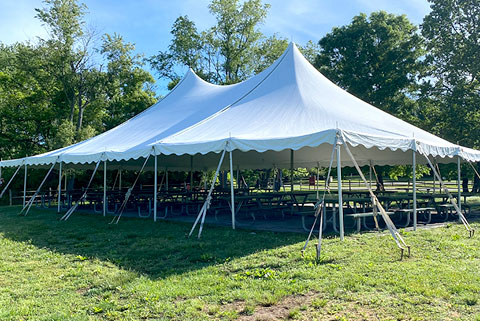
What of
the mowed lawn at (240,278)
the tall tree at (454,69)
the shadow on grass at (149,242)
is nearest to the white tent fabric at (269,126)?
the shadow on grass at (149,242)

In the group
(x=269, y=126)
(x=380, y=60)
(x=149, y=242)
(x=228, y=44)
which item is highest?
(x=228, y=44)

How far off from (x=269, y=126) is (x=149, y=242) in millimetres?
3284

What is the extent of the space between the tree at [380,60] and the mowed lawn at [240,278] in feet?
43.3

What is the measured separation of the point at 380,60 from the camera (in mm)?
19703

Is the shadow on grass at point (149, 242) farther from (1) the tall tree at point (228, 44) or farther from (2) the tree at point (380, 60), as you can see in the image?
(1) the tall tree at point (228, 44)

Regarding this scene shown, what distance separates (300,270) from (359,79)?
16.5m

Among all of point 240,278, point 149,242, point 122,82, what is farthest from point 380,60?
point 240,278

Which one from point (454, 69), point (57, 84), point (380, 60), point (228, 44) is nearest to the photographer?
point (454, 69)

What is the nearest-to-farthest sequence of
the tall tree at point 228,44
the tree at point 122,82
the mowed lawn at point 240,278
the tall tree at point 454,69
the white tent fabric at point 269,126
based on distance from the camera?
1. the mowed lawn at point 240,278
2. the white tent fabric at point 269,126
3. the tall tree at point 454,69
4. the tree at point 122,82
5. the tall tree at point 228,44

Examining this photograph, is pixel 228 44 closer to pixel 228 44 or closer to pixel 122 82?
pixel 228 44

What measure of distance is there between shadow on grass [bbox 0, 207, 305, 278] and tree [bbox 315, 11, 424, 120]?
1370 centimetres

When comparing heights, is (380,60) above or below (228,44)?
below

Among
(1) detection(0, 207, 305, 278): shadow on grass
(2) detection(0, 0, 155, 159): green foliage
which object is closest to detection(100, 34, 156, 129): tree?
(2) detection(0, 0, 155, 159): green foliage

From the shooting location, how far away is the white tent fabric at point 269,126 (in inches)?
289
